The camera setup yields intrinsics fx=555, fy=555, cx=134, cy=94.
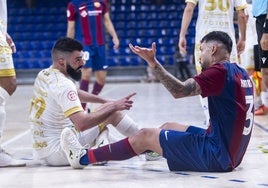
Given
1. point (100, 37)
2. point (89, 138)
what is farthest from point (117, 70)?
point (89, 138)

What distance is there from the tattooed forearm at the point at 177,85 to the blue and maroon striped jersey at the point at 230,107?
106mm

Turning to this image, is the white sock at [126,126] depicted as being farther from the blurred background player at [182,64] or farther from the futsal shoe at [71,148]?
the blurred background player at [182,64]

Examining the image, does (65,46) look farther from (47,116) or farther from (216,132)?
(216,132)

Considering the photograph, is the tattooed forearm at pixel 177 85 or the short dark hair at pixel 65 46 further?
the short dark hair at pixel 65 46

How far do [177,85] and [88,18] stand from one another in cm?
473

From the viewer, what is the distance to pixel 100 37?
802 cm

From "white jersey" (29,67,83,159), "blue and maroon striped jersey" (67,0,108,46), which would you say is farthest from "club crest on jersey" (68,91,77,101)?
"blue and maroon striped jersey" (67,0,108,46)

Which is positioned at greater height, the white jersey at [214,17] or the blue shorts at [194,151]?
the white jersey at [214,17]

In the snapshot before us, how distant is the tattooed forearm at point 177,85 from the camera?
135 inches

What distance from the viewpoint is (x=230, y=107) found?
3615 mm

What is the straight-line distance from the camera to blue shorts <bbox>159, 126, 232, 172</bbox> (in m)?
3.64

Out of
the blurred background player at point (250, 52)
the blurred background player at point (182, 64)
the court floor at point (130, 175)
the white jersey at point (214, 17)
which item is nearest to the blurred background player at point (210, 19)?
the white jersey at point (214, 17)

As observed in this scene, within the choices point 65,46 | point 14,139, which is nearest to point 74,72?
point 65,46

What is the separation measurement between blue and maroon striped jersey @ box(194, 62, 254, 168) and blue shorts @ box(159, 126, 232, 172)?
0.05 meters
